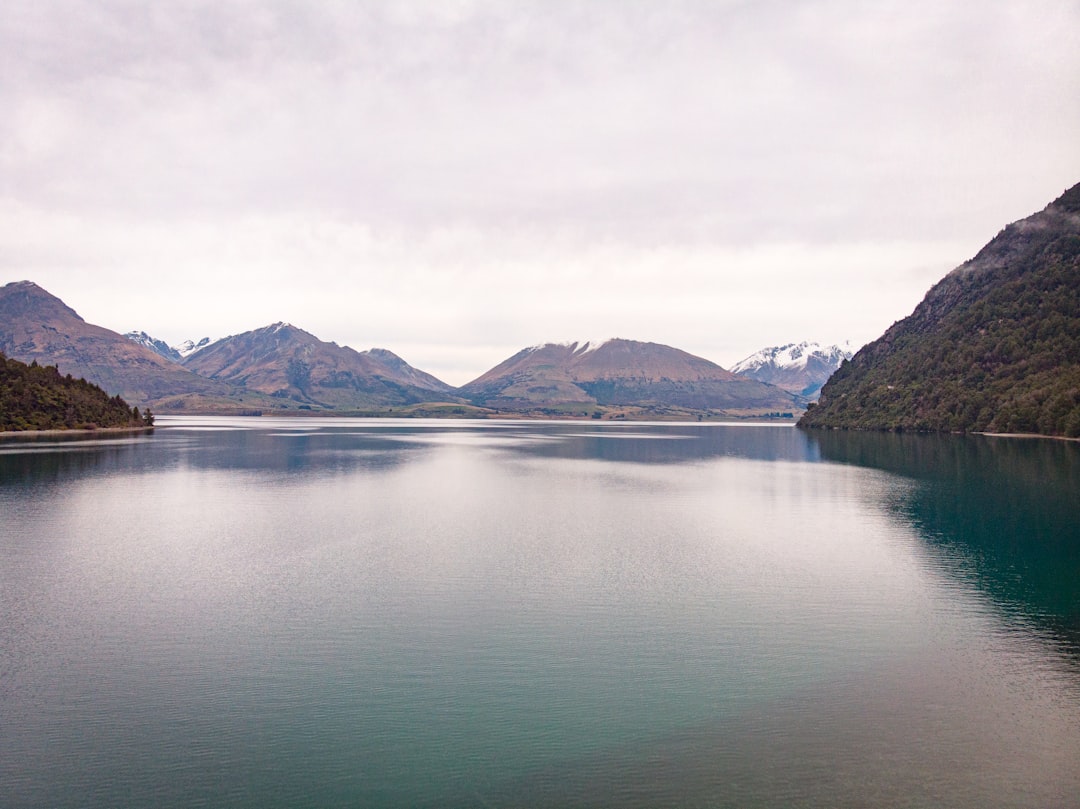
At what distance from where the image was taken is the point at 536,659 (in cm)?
3222

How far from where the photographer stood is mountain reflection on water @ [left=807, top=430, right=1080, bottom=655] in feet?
140

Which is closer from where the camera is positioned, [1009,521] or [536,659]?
[536,659]

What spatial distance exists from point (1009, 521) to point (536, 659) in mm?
58616

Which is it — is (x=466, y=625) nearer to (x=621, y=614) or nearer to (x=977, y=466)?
(x=621, y=614)

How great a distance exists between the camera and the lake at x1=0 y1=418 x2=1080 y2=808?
2205 centimetres

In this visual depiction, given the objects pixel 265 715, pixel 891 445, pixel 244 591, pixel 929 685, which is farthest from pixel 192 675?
pixel 891 445

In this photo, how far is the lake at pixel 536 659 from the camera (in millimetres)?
22047

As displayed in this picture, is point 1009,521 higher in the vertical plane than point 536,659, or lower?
higher

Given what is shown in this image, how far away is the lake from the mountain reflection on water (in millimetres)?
492

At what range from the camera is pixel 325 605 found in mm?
40219

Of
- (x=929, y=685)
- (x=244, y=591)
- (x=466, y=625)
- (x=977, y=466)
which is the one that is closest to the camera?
(x=929, y=685)

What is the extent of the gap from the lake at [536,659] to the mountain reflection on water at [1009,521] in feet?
1.61

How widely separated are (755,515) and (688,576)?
30.8 metres

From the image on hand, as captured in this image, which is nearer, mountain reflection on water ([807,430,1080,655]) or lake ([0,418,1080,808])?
lake ([0,418,1080,808])
